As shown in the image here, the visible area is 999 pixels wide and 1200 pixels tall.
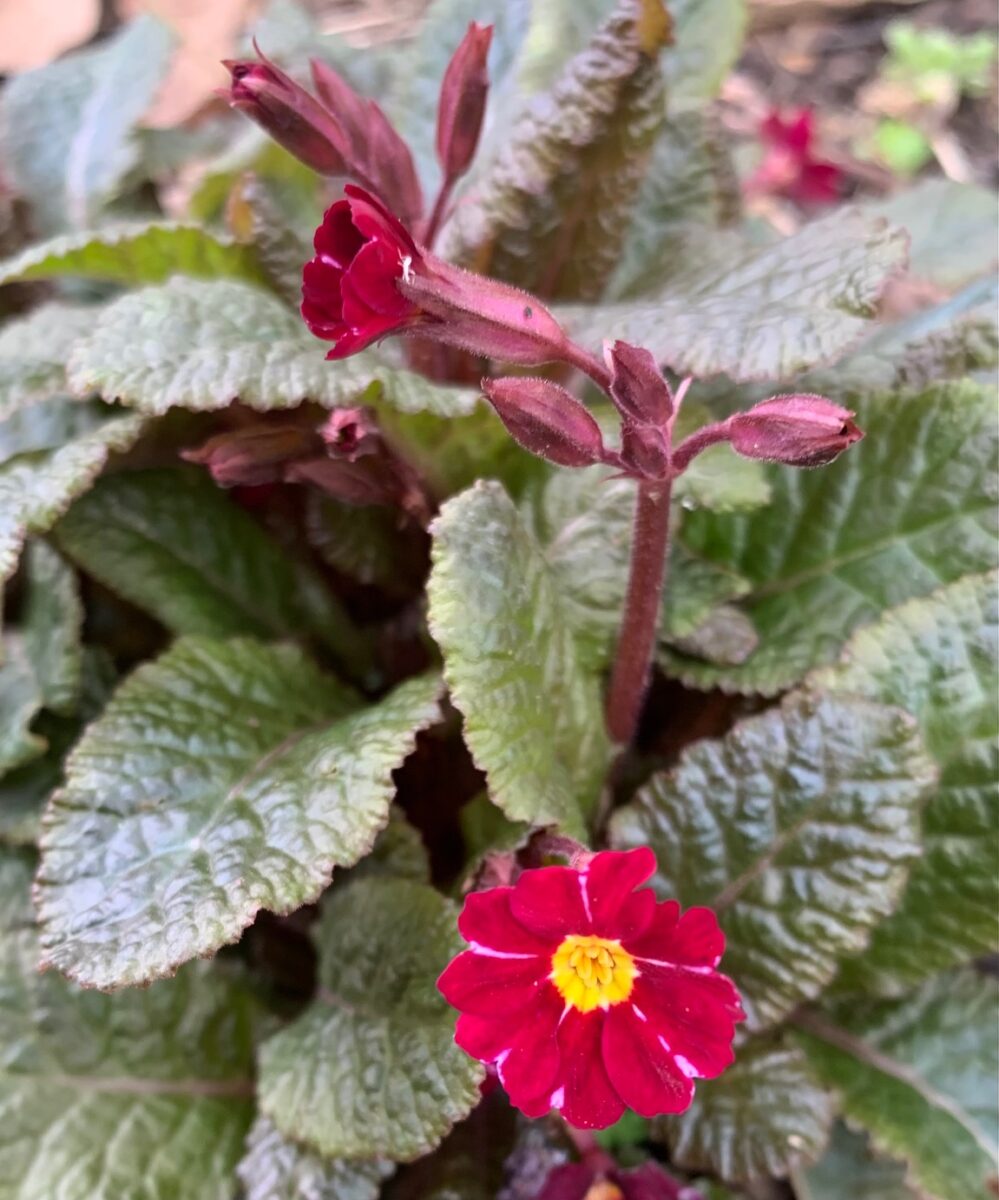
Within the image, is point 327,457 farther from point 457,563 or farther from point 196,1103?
point 196,1103

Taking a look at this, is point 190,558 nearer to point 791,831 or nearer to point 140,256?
point 140,256

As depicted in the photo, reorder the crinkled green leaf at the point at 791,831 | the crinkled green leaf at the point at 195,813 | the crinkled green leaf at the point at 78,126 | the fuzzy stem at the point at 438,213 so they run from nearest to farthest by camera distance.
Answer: the crinkled green leaf at the point at 195,813
the crinkled green leaf at the point at 791,831
the fuzzy stem at the point at 438,213
the crinkled green leaf at the point at 78,126

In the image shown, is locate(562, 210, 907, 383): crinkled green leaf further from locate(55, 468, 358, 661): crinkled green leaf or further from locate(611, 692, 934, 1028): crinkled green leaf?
locate(55, 468, 358, 661): crinkled green leaf

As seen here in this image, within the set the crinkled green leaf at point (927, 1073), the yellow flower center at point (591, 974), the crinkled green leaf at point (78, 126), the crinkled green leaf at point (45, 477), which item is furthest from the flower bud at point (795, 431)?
the crinkled green leaf at point (78, 126)

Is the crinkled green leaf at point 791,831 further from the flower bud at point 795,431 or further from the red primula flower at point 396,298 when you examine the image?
the red primula flower at point 396,298

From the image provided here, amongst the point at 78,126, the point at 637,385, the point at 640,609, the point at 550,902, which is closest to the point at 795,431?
the point at 637,385

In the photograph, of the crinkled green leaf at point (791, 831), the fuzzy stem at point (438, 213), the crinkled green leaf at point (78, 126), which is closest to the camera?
the crinkled green leaf at point (791, 831)
